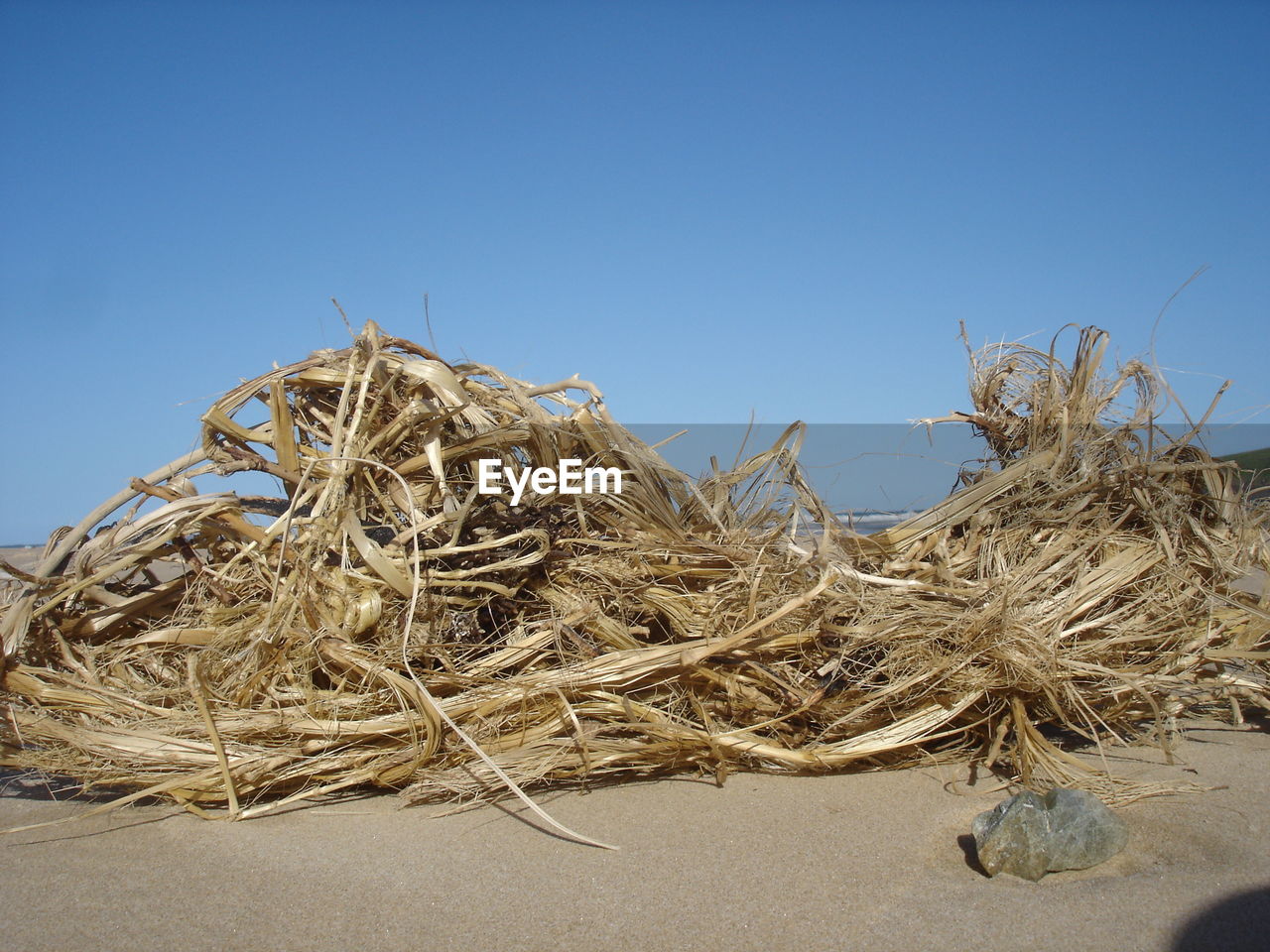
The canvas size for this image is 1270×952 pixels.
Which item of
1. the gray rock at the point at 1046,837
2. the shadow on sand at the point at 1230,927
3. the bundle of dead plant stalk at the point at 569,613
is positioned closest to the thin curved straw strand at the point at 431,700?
the bundle of dead plant stalk at the point at 569,613

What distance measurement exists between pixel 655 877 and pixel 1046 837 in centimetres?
77

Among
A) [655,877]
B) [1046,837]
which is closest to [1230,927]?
[1046,837]

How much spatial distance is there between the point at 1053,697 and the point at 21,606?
8.89 ft

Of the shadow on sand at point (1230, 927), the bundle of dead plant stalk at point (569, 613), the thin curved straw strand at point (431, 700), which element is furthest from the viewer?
the bundle of dead plant stalk at point (569, 613)

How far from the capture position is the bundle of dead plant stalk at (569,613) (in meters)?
2.36

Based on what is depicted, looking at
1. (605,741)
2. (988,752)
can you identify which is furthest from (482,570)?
(988,752)

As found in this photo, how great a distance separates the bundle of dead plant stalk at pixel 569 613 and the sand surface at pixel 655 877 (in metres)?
0.13

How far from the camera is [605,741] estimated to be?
239cm

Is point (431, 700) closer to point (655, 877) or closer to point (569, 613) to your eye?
point (569, 613)

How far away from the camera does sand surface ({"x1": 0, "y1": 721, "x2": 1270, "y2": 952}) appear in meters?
1.67

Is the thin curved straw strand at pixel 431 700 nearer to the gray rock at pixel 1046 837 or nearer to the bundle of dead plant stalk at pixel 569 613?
the bundle of dead plant stalk at pixel 569 613

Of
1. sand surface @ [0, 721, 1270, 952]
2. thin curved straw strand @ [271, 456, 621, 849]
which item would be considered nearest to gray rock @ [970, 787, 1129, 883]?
sand surface @ [0, 721, 1270, 952]

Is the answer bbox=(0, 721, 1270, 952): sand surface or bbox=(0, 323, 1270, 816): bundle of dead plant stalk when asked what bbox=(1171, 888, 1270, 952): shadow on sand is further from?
bbox=(0, 323, 1270, 816): bundle of dead plant stalk

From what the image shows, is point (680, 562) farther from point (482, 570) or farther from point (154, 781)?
point (154, 781)
